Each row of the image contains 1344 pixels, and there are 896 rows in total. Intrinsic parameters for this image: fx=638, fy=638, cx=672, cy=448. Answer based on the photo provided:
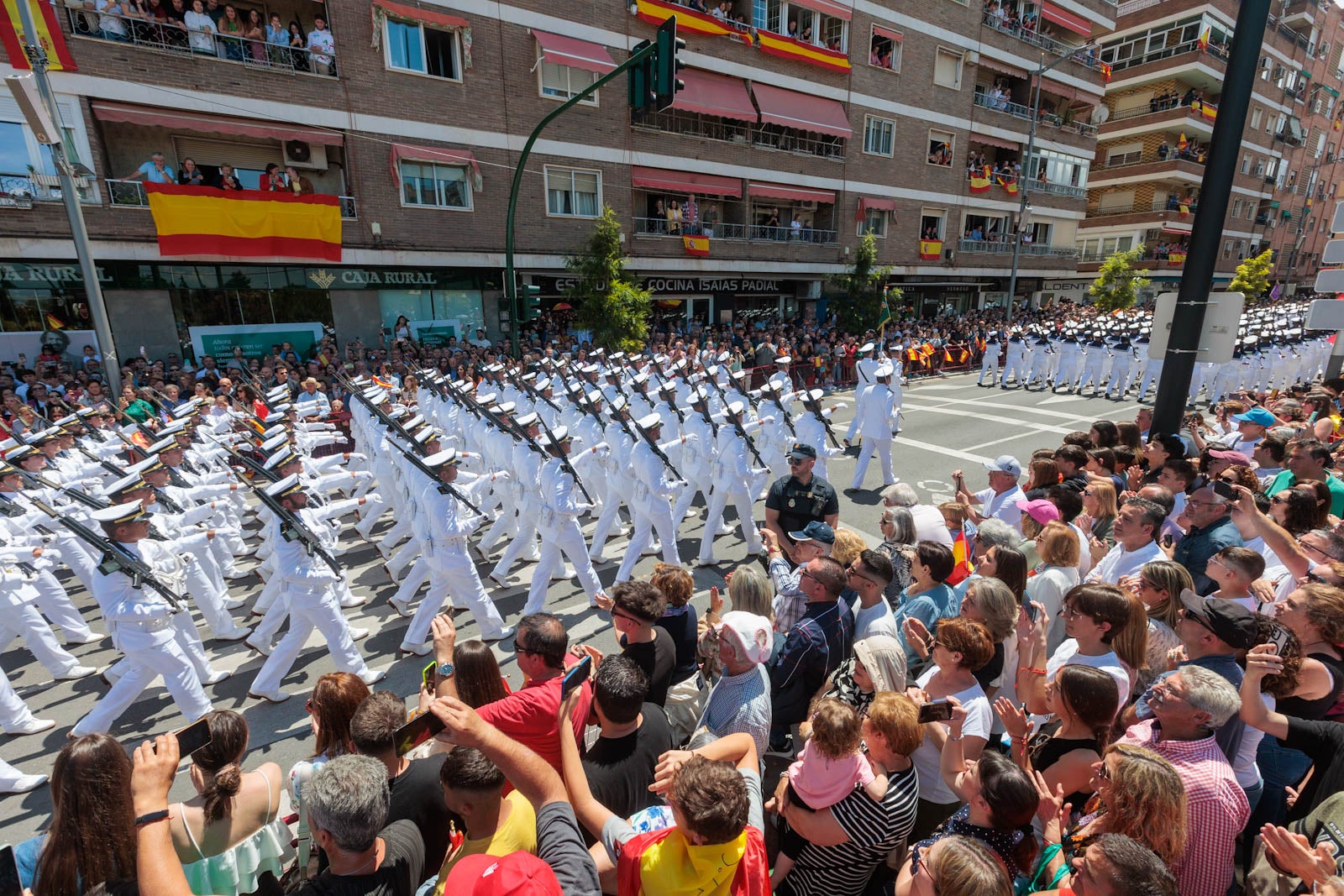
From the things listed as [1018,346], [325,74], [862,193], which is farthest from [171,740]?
[862,193]

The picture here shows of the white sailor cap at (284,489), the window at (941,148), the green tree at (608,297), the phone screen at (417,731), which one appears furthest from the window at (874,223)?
the phone screen at (417,731)

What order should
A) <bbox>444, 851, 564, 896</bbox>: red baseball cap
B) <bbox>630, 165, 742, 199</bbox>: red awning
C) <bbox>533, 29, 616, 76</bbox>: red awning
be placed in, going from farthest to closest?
<bbox>630, 165, 742, 199</bbox>: red awning < <bbox>533, 29, 616, 76</bbox>: red awning < <bbox>444, 851, 564, 896</bbox>: red baseball cap

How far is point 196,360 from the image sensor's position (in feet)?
51.7

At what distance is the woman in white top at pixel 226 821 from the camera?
2381 millimetres

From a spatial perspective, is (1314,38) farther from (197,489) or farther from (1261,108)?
(197,489)

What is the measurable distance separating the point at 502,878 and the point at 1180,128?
5033 centimetres

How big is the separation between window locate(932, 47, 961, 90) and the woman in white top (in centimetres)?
3377

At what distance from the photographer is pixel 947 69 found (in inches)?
1132

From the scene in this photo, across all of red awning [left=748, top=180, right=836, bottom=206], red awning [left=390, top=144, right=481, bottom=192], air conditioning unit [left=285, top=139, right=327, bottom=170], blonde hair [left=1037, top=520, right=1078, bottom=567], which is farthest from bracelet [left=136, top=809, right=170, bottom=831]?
red awning [left=748, top=180, right=836, bottom=206]

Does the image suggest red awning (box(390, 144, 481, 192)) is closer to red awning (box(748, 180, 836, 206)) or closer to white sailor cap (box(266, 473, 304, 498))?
red awning (box(748, 180, 836, 206))

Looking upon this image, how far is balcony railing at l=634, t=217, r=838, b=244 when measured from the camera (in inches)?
875

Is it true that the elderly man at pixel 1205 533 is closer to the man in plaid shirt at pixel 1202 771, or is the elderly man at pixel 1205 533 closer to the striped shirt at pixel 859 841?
the man in plaid shirt at pixel 1202 771

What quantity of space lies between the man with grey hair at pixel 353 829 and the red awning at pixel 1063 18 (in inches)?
1654

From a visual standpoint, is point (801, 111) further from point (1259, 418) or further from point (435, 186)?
point (1259, 418)
